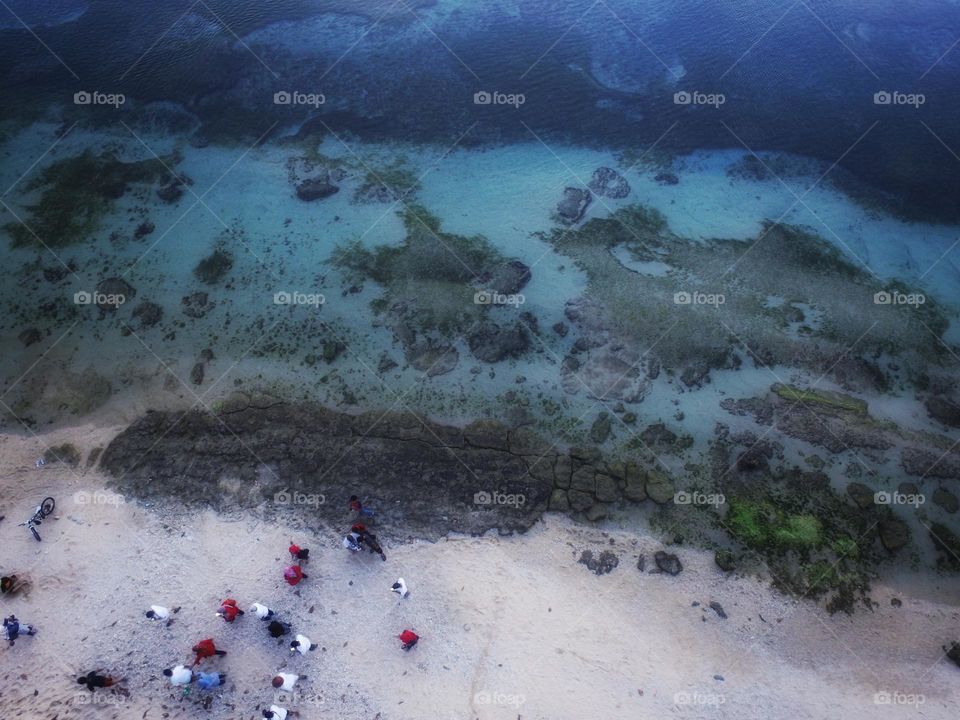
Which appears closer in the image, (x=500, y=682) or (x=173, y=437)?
(x=500, y=682)

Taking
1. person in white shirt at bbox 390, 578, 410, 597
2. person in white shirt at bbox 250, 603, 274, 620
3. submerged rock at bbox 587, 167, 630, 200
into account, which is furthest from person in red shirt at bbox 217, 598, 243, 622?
submerged rock at bbox 587, 167, 630, 200

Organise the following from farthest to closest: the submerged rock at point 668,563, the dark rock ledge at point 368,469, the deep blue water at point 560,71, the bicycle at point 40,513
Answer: the deep blue water at point 560,71 → the dark rock ledge at point 368,469 → the bicycle at point 40,513 → the submerged rock at point 668,563

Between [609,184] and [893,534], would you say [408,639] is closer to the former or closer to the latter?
[893,534]

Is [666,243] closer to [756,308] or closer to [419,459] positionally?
[756,308]

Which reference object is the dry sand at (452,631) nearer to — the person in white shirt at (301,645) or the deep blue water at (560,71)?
the person in white shirt at (301,645)

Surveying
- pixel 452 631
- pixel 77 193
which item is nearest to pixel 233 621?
pixel 452 631

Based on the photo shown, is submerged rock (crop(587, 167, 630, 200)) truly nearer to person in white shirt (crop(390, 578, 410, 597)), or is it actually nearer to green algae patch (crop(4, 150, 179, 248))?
person in white shirt (crop(390, 578, 410, 597))

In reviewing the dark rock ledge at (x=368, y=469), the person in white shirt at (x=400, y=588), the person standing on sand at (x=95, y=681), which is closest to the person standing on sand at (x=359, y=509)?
the dark rock ledge at (x=368, y=469)

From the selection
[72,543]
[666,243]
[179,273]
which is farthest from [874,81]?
[72,543]
